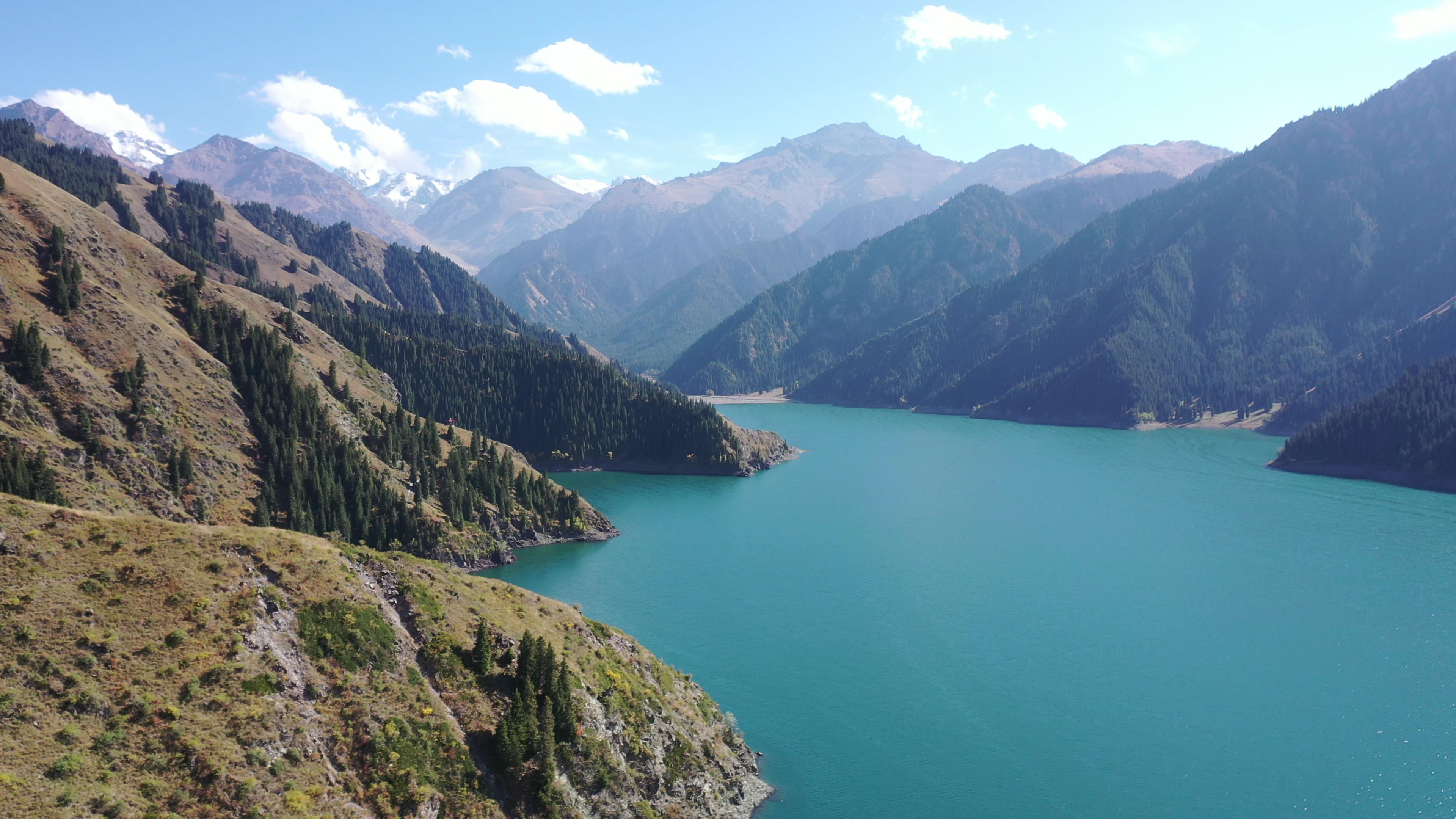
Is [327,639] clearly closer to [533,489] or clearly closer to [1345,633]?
[533,489]

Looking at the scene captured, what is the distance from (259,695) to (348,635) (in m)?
6.89

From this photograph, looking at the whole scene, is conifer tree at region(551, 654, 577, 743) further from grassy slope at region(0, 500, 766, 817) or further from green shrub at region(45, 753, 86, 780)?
green shrub at region(45, 753, 86, 780)

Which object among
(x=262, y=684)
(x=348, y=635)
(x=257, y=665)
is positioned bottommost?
(x=262, y=684)

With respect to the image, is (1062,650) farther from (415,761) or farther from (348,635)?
(348,635)

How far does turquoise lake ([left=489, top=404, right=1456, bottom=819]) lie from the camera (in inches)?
2709

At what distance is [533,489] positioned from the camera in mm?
152125

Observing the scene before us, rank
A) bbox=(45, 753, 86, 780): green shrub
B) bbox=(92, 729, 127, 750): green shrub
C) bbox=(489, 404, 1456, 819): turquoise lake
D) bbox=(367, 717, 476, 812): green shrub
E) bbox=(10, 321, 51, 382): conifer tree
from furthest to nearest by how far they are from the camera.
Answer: bbox=(10, 321, 51, 382): conifer tree, bbox=(489, 404, 1456, 819): turquoise lake, bbox=(367, 717, 476, 812): green shrub, bbox=(92, 729, 127, 750): green shrub, bbox=(45, 753, 86, 780): green shrub

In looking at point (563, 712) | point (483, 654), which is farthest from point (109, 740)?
point (563, 712)

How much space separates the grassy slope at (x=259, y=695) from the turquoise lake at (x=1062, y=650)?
15.5 meters

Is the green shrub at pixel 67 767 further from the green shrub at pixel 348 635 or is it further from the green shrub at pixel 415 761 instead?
the green shrub at pixel 415 761

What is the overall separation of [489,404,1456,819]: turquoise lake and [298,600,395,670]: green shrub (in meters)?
30.1

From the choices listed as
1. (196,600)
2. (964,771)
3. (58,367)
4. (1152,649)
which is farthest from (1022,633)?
(58,367)

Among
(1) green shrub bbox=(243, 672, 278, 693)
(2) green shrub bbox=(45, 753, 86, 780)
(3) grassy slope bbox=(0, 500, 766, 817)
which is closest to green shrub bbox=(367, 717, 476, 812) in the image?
(3) grassy slope bbox=(0, 500, 766, 817)

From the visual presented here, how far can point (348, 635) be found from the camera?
5428 centimetres
